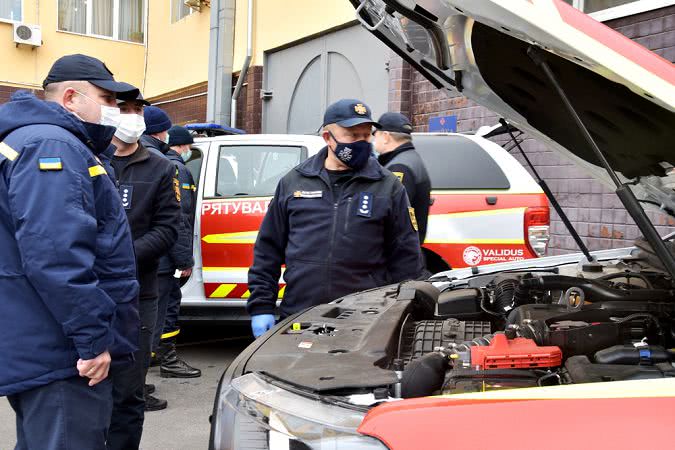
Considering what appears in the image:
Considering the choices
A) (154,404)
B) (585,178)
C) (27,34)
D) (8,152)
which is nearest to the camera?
(8,152)

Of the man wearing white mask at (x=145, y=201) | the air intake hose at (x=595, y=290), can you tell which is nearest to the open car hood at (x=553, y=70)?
the air intake hose at (x=595, y=290)

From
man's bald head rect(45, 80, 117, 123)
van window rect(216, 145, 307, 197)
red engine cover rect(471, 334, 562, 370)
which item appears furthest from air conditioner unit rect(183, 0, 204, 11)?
red engine cover rect(471, 334, 562, 370)

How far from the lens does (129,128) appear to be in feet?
11.7

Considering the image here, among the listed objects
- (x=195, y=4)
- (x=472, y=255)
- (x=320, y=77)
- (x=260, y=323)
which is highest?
(x=195, y=4)

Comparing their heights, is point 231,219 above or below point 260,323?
above

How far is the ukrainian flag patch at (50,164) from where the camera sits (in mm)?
2205

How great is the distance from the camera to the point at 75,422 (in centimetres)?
227

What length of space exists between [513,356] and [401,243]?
153cm

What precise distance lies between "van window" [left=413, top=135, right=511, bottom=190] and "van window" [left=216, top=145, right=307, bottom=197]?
1111mm

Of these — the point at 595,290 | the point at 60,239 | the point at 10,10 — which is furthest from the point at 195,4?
the point at 595,290

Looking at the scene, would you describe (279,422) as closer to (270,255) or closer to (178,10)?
(270,255)

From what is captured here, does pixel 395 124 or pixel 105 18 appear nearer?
pixel 395 124

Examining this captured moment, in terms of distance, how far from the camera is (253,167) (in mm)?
5816

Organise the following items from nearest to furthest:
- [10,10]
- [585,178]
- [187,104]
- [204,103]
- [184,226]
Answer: [184,226], [585,178], [204,103], [187,104], [10,10]
